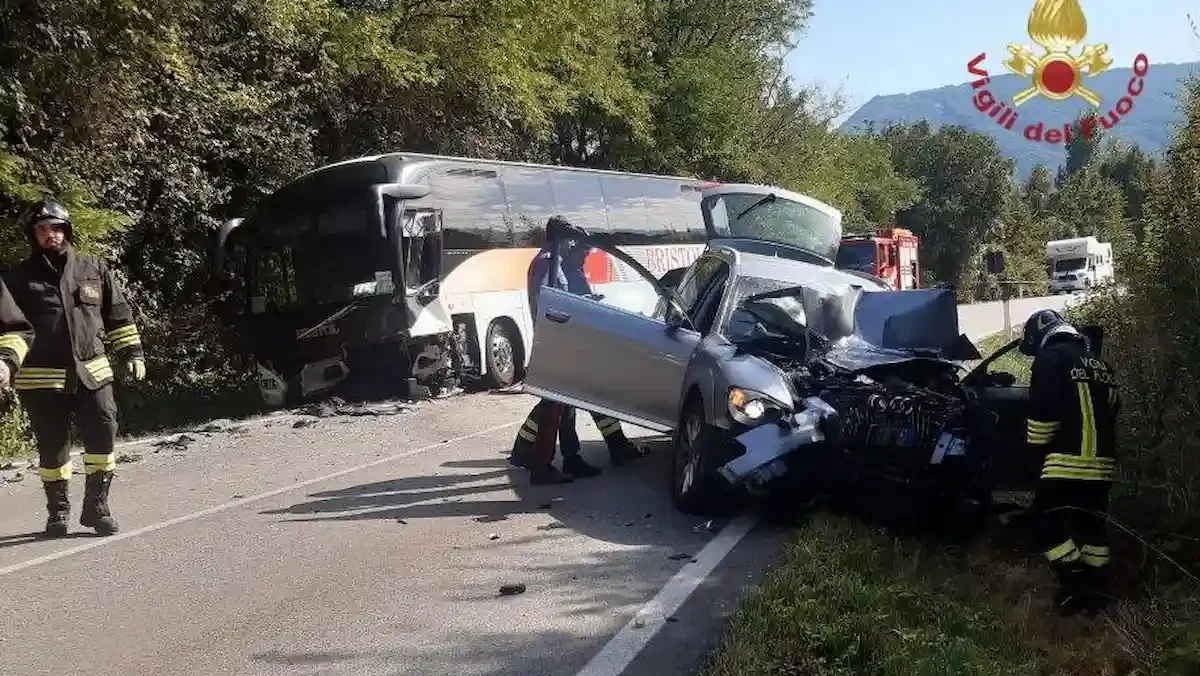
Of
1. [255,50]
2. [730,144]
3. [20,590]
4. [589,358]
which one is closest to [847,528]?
[589,358]

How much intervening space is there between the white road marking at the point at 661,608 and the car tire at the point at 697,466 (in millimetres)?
204

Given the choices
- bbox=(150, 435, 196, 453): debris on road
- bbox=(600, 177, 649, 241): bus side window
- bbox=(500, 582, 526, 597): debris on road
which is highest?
bbox=(600, 177, 649, 241): bus side window

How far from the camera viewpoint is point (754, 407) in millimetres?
6207

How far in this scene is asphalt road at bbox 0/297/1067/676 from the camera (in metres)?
4.48

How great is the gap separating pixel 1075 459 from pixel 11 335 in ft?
18.3

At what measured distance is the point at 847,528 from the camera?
589 centimetres

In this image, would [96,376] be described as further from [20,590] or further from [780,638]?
[780,638]

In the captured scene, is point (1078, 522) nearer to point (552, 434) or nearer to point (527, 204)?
point (552, 434)

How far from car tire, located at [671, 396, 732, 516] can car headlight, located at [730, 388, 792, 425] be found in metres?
0.25

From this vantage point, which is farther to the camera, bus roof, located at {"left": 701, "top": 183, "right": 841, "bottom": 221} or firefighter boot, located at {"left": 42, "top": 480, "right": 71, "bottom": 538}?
bus roof, located at {"left": 701, "top": 183, "right": 841, "bottom": 221}

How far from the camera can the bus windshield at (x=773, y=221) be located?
976cm

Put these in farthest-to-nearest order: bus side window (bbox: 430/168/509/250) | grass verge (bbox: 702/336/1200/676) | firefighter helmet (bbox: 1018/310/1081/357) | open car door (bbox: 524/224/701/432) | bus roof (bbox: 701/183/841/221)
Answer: bus side window (bbox: 430/168/509/250)
bus roof (bbox: 701/183/841/221)
open car door (bbox: 524/224/701/432)
firefighter helmet (bbox: 1018/310/1081/357)
grass verge (bbox: 702/336/1200/676)

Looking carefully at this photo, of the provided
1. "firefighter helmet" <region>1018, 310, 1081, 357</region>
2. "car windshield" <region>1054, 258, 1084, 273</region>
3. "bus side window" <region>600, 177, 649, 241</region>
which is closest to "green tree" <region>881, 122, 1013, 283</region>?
"car windshield" <region>1054, 258, 1084, 273</region>

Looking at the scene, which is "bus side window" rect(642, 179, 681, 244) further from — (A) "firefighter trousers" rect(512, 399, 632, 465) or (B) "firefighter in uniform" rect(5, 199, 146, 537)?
(B) "firefighter in uniform" rect(5, 199, 146, 537)
